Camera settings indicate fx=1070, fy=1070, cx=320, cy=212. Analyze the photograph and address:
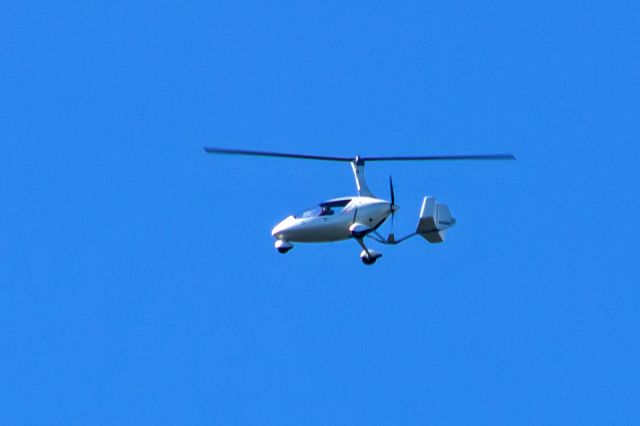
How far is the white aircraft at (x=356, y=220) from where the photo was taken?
3372 cm

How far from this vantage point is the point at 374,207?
111ft

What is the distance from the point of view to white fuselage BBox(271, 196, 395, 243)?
33.8 meters

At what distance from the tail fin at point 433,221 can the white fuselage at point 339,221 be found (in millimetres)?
1525

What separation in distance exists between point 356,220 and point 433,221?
109 inches

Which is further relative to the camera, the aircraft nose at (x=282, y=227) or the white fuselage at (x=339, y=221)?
the aircraft nose at (x=282, y=227)

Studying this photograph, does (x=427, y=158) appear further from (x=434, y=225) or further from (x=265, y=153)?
(x=265, y=153)

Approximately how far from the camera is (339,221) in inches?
Answer: 1337

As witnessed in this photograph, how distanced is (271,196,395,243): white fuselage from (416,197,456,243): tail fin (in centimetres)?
152

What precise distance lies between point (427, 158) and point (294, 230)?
4.88 metres

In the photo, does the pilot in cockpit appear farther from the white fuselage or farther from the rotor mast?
the rotor mast

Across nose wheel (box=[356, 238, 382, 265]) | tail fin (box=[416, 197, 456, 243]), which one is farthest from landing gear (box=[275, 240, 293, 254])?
tail fin (box=[416, 197, 456, 243])

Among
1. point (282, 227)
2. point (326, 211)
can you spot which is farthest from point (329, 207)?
point (282, 227)

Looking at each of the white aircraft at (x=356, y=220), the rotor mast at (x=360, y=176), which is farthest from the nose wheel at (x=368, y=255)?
the rotor mast at (x=360, y=176)

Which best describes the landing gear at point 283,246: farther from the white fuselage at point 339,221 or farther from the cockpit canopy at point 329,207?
the cockpit canopy at point 329,207
